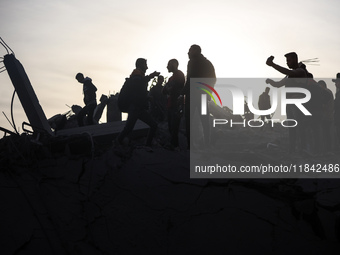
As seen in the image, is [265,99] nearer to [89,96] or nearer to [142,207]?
[89,96]

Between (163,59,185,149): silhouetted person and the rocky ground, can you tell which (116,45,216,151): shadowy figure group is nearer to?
(163,59,185,149): silhouetted person

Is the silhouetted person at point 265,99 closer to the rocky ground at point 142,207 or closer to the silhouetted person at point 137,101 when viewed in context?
the silhouetted person at point 137,101

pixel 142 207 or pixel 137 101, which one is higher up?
pixel 137 101

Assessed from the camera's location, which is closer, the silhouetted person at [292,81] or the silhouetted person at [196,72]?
the silhouetted person at [196,72]

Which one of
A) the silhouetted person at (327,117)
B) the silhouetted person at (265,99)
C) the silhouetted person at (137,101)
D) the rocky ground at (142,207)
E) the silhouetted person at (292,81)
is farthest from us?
the silhouetted person at (265,99)

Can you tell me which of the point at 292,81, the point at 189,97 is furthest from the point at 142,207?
the point at 292,81

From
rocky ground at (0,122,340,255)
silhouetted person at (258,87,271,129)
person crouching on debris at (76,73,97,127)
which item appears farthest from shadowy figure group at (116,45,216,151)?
silhouetted person at (258,87,271,129)

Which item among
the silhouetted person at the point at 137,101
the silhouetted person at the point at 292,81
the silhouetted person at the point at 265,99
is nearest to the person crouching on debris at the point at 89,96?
the silhouetted person at the point at 137,101

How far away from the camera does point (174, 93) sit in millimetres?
7098

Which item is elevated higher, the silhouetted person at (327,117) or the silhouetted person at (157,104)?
the silhouetted person at (157,104)

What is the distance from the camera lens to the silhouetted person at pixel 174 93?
23.2 feet

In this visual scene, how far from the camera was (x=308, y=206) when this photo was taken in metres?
5.53

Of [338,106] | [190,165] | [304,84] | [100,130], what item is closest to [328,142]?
[338,106]

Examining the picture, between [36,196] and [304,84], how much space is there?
14.8 ft
